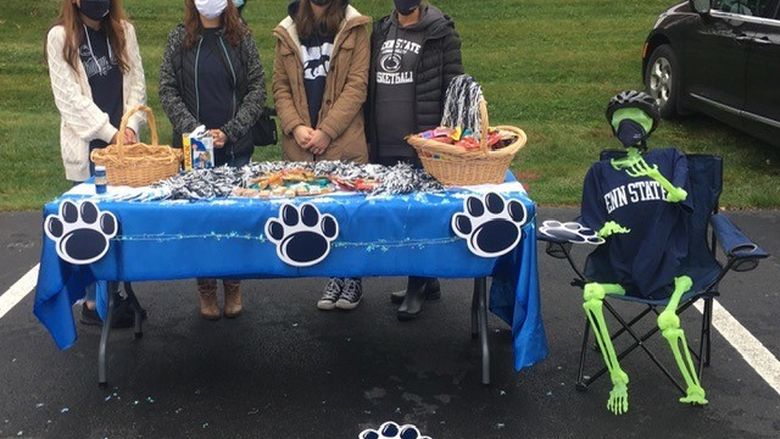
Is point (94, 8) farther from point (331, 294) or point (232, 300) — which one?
point (331, 294)

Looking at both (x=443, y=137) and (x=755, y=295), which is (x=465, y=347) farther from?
(x=755, y=295)

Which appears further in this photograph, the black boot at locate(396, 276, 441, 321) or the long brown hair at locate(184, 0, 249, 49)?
the black boot at locate(396, 276, 441, 321)

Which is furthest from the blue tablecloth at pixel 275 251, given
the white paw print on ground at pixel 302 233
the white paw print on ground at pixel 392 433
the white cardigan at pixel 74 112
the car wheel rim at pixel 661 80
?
the car wheel rim at pixel 661 80

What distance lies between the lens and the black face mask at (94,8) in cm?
448

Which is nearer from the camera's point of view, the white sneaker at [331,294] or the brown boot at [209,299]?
the brown boot at [209,299]

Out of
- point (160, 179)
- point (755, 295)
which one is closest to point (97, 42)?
point (160, 179)

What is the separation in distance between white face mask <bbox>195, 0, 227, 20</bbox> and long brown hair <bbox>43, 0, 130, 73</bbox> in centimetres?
46

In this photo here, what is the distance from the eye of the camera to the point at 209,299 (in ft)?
16.5

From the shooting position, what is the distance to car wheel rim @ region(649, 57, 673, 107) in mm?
9211

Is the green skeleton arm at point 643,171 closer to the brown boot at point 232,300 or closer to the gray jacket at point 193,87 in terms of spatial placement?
the gray jacket at point 193,87

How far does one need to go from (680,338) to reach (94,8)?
3.29 m

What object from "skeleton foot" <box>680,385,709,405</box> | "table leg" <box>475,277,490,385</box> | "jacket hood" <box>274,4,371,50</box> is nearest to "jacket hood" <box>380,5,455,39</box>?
"jacket hood" <box>274,4,371,50</box>

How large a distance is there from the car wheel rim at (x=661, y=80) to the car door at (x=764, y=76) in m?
1.61

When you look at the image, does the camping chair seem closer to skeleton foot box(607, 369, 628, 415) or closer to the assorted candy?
skeleton foot box(607, 369, 628, 415)
